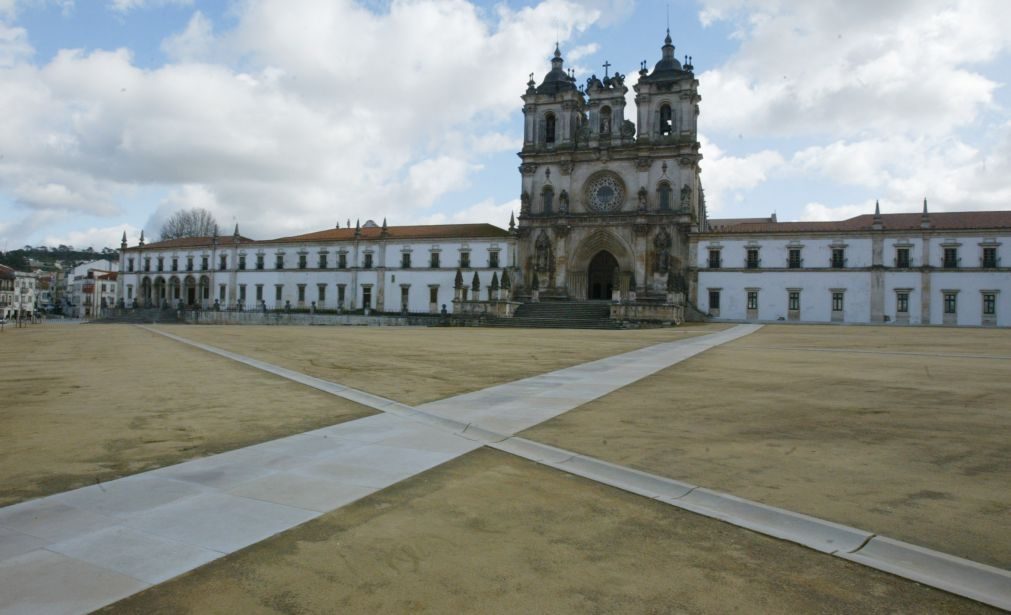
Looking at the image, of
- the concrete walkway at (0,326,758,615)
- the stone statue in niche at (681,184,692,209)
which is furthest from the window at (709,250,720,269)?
the concrete walkway at (0,326,758,615)

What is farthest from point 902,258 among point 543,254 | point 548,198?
point 548,198

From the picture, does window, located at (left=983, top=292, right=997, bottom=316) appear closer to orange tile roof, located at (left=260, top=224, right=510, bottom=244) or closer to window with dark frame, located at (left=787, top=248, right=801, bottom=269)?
window with dark frame, located at (left=787, top=248, right=801, bottom=269)

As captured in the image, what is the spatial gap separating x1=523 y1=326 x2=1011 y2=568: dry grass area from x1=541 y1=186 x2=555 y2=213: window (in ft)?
140

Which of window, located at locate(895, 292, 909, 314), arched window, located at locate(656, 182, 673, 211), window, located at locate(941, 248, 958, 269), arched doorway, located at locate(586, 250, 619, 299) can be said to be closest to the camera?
window, located at locate(941, 248, 958, 269)

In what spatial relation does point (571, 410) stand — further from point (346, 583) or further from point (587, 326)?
point (587, 326)

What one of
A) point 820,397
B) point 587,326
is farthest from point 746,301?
point 820,397

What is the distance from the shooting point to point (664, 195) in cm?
5009

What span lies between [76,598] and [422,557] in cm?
168

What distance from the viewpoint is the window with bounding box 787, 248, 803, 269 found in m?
48.5

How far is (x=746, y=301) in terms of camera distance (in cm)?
4909

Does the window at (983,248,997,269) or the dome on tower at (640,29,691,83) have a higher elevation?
the dome on tower at (640,29,691,83)

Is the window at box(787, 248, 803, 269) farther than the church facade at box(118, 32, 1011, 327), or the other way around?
the window at box(787, 248, 803, 269)

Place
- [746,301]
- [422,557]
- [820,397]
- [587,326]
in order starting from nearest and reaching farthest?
1. [422,557]
2. [820,397]
3. [587,326]
4. [746,301]

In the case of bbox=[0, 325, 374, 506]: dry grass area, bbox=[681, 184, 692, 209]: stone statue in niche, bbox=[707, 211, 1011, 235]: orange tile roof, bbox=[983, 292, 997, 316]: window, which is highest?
bbox=[681, 184, 692, 209]: stone statue in niche
